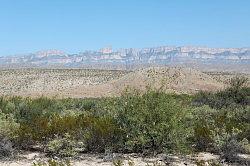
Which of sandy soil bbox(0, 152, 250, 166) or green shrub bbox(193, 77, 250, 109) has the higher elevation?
sandy soil bbox(0, 152, 250, 166)

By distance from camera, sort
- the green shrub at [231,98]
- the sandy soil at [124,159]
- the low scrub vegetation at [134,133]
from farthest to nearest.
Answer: the green shrub at [231,98]
the low scrub vegetation at [134,133]
the sandy soil at [124,159]

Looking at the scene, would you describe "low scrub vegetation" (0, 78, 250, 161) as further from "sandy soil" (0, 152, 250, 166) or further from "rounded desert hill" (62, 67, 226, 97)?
"rounded desert hill" (62, 67, 226, 97)

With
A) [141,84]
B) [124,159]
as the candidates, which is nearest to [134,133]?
[124,159]

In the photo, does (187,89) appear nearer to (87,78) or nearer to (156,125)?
(87,78)

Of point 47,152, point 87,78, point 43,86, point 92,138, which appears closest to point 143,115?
point 92,138

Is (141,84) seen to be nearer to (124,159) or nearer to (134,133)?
(134,133)

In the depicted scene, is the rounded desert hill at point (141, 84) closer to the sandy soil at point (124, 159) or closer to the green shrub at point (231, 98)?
the green shrub at point (231, 98)

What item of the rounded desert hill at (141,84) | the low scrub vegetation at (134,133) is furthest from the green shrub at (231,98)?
the rounded desert hill at (141,84)

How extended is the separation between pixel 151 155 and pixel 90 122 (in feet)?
8.54

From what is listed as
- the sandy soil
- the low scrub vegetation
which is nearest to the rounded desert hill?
the low scrub vegetation

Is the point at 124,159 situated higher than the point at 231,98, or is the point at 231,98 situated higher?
the point at 124,159

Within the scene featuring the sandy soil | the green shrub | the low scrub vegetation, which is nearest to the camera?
the sandy soil

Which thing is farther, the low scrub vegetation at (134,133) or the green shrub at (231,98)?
the green shrub at (231,98)

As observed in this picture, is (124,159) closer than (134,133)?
Yes
